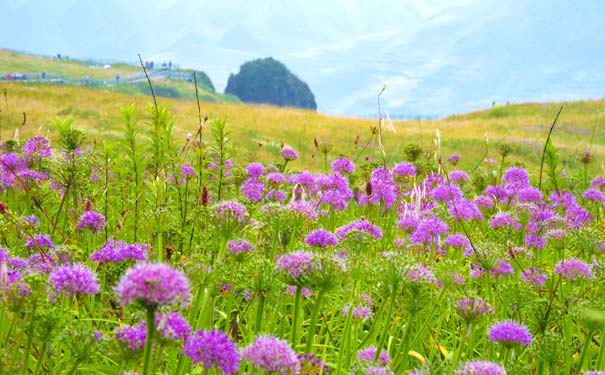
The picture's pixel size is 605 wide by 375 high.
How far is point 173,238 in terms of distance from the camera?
4.17 meters

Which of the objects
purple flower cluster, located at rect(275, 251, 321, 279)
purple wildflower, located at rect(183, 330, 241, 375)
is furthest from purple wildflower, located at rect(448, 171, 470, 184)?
purple wildflower, located at rect(183, 330, 241, 375)

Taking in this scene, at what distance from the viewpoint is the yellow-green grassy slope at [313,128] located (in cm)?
2862

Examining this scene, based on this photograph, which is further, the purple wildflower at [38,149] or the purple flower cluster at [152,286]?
the purple wildflower at [38,149]

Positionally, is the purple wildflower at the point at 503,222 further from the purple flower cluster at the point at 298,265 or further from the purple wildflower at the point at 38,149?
the purple wildflower at the point at 38,149

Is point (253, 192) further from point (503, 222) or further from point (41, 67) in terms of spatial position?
point (41, 67)

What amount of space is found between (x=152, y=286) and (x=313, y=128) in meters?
39.9

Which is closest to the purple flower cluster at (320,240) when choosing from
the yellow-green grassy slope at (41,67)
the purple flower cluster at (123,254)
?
the purple flower cluster at (123,254)

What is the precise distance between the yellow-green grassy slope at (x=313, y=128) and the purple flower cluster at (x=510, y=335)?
66.8 feet

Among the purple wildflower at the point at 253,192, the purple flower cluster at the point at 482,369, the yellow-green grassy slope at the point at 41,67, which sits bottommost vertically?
the purple flower cluster at the point at 482,369

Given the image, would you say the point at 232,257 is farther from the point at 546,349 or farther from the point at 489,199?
the point at 489,199

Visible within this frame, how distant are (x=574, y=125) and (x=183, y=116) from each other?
35494 millimetres

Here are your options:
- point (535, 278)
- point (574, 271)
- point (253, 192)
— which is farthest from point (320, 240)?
point (253, 192)

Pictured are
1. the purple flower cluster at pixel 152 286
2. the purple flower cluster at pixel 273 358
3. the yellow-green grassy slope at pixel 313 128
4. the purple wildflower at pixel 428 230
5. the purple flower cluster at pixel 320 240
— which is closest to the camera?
the purple flower cluster at pixel 152 286

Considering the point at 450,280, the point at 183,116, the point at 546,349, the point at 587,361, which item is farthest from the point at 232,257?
the point at 183,116
